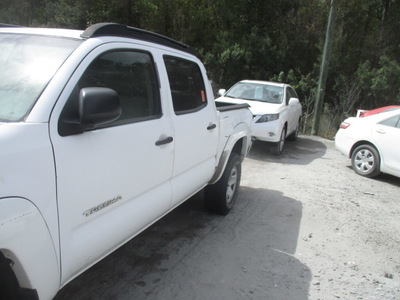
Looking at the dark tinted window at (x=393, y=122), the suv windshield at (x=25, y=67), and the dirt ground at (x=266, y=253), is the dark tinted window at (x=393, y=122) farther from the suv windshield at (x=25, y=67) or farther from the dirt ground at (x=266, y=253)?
the suv windshield at (x=25, y=67)

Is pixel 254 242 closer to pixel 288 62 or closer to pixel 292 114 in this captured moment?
pixel 292 114

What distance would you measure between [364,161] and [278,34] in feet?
38.6

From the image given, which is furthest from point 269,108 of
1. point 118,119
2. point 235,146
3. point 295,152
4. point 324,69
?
point 118,119

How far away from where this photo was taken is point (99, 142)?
2143 millimetres

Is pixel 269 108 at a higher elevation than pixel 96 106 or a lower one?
lower

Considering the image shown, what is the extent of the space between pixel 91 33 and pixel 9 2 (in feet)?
75.3

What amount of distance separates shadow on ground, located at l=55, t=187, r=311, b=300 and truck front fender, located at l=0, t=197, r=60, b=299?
118 centimetres

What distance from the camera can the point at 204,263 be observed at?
3512 mm

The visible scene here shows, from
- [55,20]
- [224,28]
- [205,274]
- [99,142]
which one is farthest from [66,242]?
[55,20]

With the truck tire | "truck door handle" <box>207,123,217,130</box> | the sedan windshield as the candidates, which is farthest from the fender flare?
the sedan windshield

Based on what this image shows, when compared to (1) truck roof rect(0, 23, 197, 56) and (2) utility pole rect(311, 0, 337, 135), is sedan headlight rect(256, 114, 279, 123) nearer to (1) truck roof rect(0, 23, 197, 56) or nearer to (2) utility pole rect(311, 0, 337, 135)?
(2) utility pole rect(311, 0, 337, 135)

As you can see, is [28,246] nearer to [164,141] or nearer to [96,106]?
[96,106]

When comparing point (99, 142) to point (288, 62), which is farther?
point (288, 62)

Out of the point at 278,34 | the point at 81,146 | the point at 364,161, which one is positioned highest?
the point at 278,34
